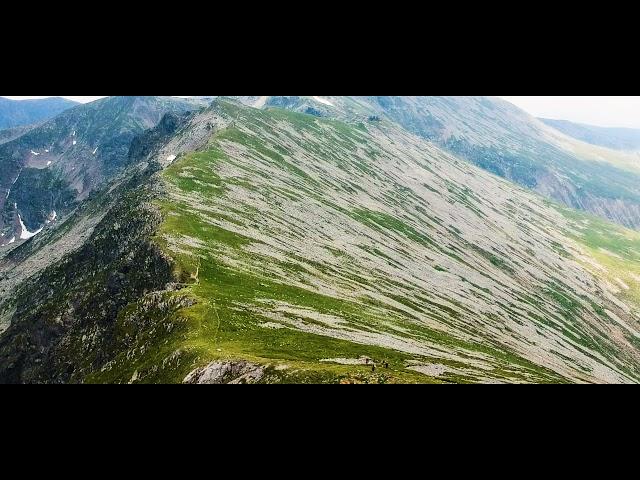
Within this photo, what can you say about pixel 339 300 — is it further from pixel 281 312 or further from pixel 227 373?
pixel 227 373

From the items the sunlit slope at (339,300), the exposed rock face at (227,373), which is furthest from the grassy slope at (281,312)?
the exposed rock face at (227,373)

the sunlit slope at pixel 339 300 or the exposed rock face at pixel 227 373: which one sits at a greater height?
the exposed rock face at pixel 227 373

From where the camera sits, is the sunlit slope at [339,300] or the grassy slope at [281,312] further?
the sunlit slope at [339,300]

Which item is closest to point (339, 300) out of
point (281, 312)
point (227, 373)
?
point (281, 312)

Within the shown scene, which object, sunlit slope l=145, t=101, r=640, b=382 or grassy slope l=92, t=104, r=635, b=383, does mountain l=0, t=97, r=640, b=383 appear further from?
sunlit slope l=145, t=101, r=640, b=382

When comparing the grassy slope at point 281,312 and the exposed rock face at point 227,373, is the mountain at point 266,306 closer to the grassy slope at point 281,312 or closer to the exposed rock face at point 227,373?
the exposed rock face at point 227,373

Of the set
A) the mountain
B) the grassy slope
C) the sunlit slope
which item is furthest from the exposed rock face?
the sunlit slope
